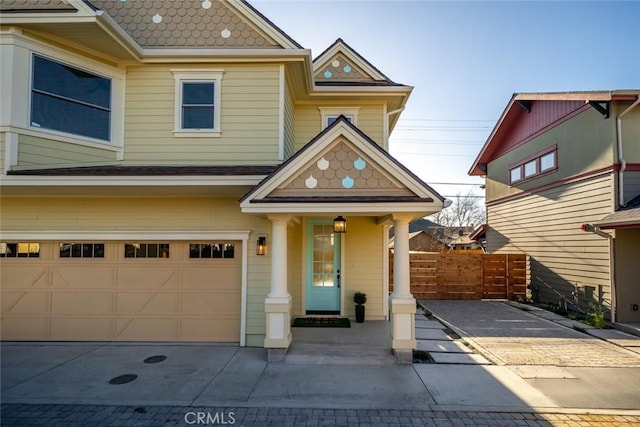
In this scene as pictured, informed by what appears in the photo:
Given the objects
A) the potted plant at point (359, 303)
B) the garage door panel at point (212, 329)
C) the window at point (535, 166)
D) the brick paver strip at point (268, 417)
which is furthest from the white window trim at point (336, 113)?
the window at point (535, 166)

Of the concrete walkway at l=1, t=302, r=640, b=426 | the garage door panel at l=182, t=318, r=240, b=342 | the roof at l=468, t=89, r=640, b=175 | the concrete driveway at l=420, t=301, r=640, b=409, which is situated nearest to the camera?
the concrete walkway at l=1, t=302, r=640, b=426

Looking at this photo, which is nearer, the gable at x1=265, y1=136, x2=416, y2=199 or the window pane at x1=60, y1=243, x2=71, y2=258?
the gable at x1=265, y1=136, x2=416, y2=199

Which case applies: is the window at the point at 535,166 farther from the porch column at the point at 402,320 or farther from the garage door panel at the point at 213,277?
the garage door panel at the point at 213,277

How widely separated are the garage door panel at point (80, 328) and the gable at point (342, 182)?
4.12m

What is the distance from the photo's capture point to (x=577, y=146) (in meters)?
9.55

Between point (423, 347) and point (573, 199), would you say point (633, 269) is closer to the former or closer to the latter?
point (573, 199)

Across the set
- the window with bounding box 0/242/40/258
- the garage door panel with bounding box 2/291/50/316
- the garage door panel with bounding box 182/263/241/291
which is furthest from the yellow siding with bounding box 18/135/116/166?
the garage door panel with bounding box 182/263/241/291

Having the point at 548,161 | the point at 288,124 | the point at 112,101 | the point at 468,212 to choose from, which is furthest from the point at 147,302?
the point at 468,212

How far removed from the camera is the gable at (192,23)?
714cm

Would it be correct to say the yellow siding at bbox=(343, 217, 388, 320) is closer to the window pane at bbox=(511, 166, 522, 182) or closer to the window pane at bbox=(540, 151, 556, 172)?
the window pane at bbox=(540, 151, 556, 172)

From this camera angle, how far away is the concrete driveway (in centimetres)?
465

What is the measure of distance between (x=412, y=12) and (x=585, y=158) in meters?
6.25

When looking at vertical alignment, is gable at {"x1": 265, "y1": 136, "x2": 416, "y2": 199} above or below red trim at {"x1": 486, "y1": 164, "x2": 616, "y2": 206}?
below

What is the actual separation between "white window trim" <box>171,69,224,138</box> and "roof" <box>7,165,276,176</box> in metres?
0.80
